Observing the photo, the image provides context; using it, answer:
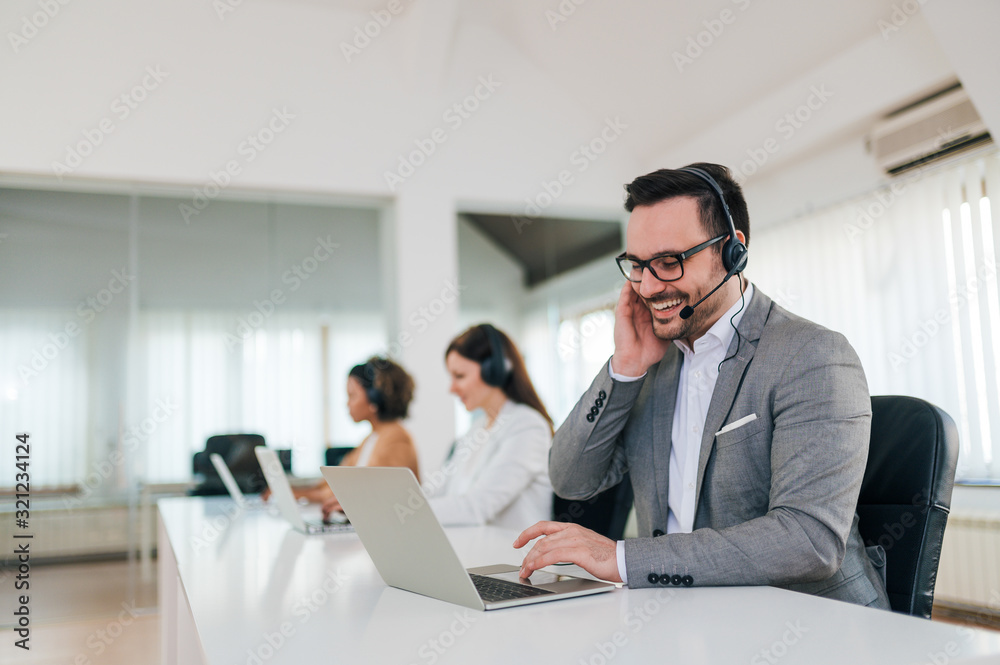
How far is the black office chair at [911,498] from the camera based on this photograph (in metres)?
1.41

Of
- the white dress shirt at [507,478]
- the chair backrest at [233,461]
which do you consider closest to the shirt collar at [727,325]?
the white dress shirt at [507,478]

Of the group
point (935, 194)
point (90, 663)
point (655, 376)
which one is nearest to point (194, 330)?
point (90, 663)

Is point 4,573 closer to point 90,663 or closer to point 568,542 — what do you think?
point 90,663

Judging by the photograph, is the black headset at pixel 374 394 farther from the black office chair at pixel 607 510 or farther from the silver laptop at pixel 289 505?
the black office chair at pixel 607 510

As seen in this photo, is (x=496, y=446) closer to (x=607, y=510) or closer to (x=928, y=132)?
(x=607, y=510)

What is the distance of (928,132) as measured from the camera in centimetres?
→ 398

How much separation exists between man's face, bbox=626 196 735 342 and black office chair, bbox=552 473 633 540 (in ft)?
2.20

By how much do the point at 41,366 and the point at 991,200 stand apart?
503 centimetres

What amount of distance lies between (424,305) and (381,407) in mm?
1805

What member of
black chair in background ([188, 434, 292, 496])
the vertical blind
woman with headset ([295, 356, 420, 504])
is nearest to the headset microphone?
woman with headset ([295, 356, 420, 504])

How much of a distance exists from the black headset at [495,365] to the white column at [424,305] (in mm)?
2335

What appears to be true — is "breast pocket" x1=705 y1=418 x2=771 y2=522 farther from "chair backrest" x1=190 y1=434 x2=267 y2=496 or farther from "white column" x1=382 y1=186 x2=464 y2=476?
"white column" x1=382 y1=186 x2=464 y2=476

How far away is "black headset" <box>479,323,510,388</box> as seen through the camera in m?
2.89

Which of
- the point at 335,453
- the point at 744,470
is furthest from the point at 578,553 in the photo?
the point at 335,453
